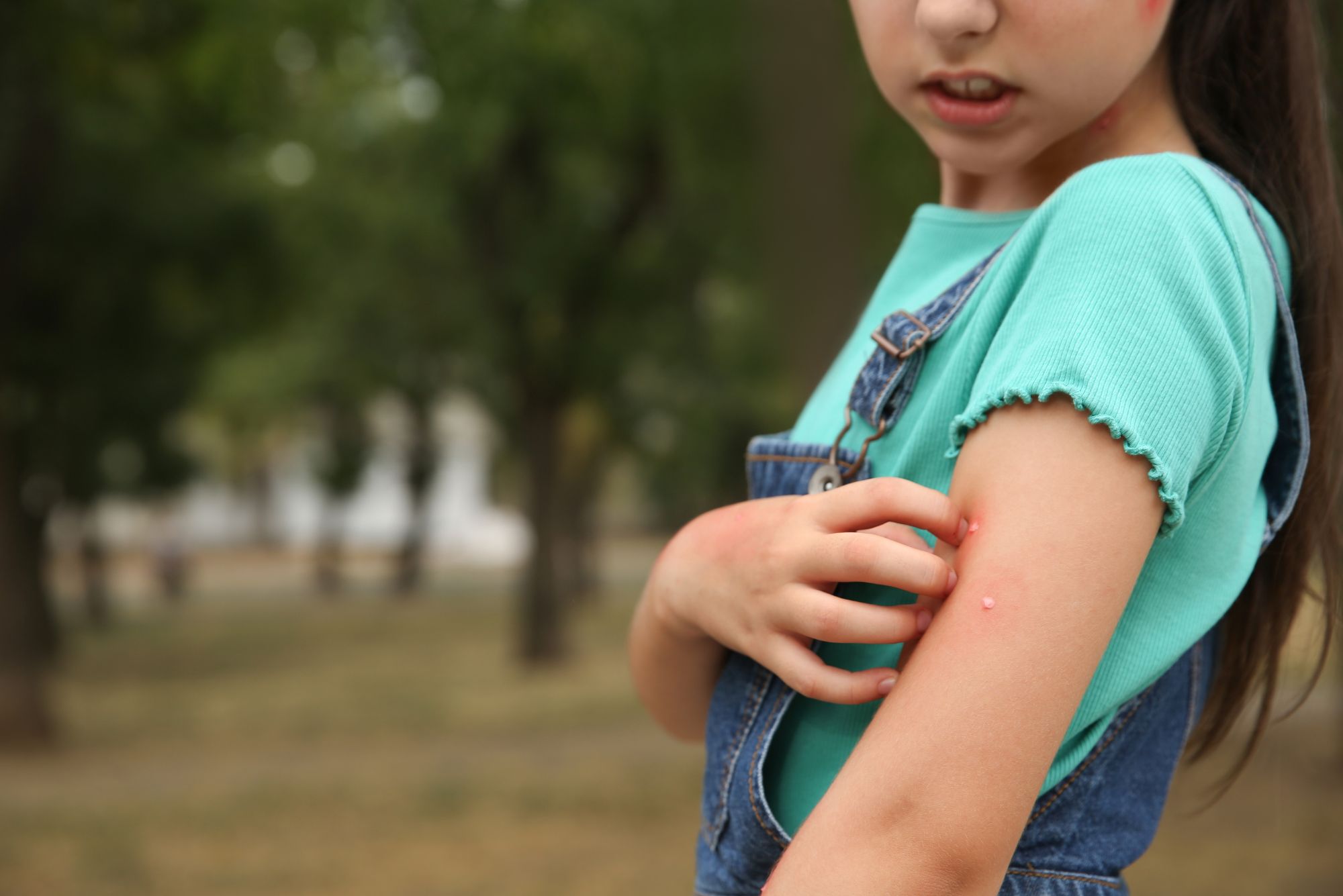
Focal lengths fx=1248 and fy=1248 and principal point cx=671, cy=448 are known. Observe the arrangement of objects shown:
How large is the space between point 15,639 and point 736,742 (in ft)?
34.9

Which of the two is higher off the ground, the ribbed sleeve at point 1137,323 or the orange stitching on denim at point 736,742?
the ribbed sleeve at point 1137,323

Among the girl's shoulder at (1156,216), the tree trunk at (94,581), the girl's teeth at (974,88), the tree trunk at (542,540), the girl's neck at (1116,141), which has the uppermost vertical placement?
the girl's teeth at (974,88)

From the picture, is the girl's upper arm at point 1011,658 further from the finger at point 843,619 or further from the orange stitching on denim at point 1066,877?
the orange stitching on denim at point 1066,877

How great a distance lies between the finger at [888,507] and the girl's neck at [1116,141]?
38 centimetres

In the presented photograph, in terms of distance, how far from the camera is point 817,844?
749 millimetres

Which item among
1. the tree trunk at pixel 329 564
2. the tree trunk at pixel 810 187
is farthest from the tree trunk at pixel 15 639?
the tree trunk at pixel 329 564

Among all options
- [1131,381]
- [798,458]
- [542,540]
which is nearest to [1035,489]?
[1131,381]

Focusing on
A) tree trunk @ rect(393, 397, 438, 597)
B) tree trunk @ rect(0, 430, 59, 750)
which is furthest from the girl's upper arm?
tree trunk @ rect(393, 397, 438, 597)

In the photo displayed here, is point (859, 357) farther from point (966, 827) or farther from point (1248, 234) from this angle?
point (966, 827)

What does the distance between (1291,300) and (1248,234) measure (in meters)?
0.16

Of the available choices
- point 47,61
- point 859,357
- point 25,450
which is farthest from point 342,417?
point 859,357

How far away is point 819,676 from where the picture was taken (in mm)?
862

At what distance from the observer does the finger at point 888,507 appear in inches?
30.7

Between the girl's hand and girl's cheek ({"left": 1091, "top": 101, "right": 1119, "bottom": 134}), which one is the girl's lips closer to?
girl's cheek ({"left": 1091, "top": 101, "right": 1119, "bottom": 134})
